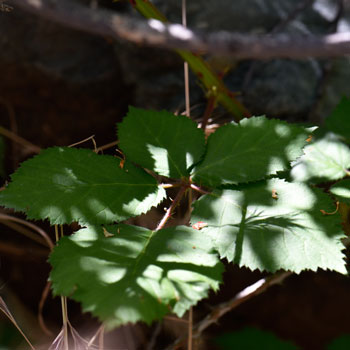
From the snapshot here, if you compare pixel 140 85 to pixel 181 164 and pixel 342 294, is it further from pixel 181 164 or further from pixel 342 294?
pixel 342 294

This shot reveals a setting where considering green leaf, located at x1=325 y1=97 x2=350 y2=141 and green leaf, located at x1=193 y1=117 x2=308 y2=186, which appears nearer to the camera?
green leaf, located at x1=193 y1=117 x2=308 y2=186

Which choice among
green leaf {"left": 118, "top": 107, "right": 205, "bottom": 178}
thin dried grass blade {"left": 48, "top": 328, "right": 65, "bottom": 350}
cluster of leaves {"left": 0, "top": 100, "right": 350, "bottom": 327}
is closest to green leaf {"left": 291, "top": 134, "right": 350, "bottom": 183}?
cluster of leaves {"left": 0, "top": 100, "right": 350, "bottom": 327}

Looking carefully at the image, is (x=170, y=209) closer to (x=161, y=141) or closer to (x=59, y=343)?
(x=161, y=141)

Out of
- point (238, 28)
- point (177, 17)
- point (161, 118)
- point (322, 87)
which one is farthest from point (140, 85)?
point (161, 118)

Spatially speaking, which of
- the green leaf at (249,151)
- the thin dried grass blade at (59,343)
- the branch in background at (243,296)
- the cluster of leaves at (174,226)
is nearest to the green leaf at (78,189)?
the cluster of leaves at (174,226)

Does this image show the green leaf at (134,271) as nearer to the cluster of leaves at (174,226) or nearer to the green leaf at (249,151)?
the cluster of leaves at (174,226)

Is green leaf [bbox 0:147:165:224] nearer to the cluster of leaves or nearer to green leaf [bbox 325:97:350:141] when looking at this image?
the cluster of leaves
